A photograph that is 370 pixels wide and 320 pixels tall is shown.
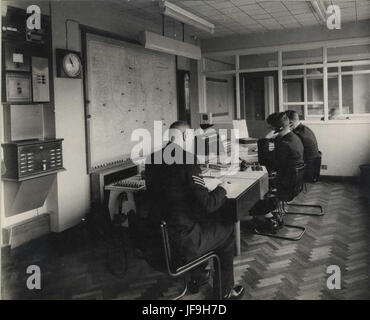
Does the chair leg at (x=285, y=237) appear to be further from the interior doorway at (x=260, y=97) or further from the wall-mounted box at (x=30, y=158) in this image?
the interior doorway at (x=260, y=97)

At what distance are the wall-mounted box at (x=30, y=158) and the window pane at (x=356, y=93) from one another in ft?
27.2

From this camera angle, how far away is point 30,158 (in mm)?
4203

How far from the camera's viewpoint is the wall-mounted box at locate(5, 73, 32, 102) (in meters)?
4.00

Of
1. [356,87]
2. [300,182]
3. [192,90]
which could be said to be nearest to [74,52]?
[300,182]

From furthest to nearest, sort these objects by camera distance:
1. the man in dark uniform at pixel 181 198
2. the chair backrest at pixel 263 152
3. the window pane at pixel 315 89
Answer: the window pane at pixel 315 89
the chair backrest at pixel 263 152
the man in dark uniform at pixel 181 198

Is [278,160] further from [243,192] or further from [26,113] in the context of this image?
[26,113]

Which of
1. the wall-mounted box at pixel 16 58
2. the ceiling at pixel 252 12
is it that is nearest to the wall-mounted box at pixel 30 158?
the wall-mounted box at pixel 16 58

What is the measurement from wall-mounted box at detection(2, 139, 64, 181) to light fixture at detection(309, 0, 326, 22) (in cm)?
405

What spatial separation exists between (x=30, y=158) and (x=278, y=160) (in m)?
2.72

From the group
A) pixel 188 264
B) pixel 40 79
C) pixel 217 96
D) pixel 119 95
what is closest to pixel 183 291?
pixel 188 264

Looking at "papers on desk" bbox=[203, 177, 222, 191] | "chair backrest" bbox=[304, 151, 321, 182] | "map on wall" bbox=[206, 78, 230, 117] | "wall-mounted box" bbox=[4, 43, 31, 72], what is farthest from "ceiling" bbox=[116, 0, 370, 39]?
"papers on desk" bbox=[203, 177, 222, 191]

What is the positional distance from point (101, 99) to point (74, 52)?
0.84 meters

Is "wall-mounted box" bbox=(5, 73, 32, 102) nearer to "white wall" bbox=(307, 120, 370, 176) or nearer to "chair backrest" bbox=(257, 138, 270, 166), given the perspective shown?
"chair backrest" bbox=(257, 138, 270, 166)

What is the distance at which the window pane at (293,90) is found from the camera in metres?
10.4
